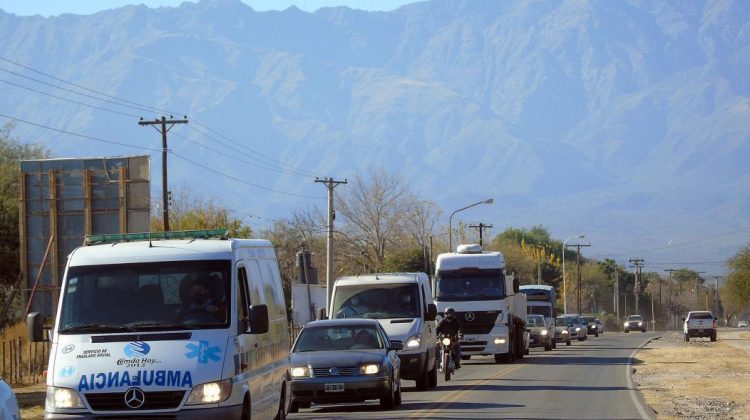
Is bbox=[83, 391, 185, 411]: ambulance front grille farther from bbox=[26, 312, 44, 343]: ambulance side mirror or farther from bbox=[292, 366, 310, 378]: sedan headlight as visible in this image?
bbox=[292, 366, 310, 378]: sedan headlight

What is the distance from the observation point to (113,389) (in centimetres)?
1459

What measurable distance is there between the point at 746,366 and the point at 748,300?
66.2 m

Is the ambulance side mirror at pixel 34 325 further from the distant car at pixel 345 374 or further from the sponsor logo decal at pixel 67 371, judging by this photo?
the distant car at pixel 345 374

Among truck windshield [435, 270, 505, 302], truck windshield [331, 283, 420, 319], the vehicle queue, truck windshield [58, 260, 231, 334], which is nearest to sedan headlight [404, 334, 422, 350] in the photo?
truck windshield [331, 283, 420, 319]

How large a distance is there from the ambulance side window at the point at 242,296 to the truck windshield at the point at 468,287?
25159 mm

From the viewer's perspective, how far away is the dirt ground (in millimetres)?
23766

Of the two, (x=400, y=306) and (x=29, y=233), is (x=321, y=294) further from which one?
(x=400, y=306)

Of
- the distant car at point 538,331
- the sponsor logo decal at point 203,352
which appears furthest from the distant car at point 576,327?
the sponsor logo decal at point 203,352

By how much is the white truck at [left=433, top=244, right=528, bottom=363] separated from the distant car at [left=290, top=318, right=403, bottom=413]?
17.1m

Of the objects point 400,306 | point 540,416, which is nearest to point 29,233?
point 400,306

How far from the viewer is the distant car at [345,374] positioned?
76.0 feet

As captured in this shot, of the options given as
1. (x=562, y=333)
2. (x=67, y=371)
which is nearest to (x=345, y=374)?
(x=67, y=371)

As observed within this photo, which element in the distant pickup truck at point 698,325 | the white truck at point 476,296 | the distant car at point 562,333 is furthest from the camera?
the distant pickup truck at point 698,325

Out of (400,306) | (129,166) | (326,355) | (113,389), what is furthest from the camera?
(129,166)
